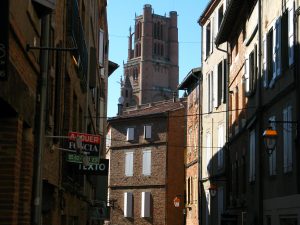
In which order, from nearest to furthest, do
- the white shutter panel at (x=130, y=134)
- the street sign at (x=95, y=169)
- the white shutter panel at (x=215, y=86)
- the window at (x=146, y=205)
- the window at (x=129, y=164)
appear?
the street sign at (x=95, y=169)
the white shutter panel at (x=215, y=86)
the window at (x=146, y=205)
the window at (x=129, y=164)
the white shutter panel at (x=130, y=134)

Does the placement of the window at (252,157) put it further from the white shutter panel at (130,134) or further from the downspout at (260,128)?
the white shutter panel at (130,134)

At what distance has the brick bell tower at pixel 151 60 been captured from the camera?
153 m

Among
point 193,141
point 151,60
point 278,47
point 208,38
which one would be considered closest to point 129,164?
point 193,141

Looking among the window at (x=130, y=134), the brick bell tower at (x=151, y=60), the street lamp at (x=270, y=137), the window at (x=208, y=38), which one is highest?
the brick bell tower at (x=151, y=60)

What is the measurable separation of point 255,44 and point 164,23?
14272 centimetres

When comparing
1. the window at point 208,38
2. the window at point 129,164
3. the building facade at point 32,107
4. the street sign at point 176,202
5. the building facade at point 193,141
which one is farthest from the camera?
the window at point 129,164

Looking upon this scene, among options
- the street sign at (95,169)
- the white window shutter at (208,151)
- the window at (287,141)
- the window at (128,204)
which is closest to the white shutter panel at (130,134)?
the window at (128,204)

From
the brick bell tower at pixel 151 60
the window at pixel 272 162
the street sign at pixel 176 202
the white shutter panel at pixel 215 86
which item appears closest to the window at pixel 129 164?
the street sign at pixel 176 202

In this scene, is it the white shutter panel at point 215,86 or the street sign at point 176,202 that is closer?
the white shutter panel at point 215,86

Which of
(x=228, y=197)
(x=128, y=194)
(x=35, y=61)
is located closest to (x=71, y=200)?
(x=35, y=61)

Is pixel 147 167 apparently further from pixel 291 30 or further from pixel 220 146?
pixel 291 30

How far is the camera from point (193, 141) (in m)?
44.6

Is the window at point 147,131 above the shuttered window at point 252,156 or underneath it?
above

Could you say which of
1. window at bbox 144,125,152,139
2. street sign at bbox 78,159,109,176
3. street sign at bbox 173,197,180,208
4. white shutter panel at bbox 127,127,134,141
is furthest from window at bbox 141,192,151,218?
street sign at bbox 78,159,109,176
